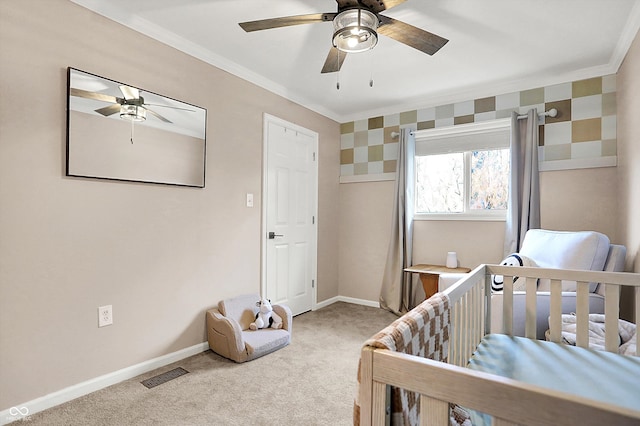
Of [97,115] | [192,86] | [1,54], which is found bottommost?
[97,115]

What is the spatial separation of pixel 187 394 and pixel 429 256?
270 cm

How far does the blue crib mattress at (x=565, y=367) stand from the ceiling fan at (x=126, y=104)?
237 centimetres

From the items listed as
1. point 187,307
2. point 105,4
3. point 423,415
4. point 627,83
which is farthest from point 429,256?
point 105,4

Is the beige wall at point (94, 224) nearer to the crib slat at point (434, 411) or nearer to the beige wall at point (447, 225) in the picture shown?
the beige wall at point (447, 225)

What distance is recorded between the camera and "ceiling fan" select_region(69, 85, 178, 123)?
2016 millimetres

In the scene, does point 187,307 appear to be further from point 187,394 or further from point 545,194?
point 545,194

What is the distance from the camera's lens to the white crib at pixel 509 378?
0.57m

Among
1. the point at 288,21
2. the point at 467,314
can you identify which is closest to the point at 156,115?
the point at 288,21

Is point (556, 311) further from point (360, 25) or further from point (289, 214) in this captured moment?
point (289, 214)

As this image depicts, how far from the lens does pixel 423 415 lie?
2.32 ft

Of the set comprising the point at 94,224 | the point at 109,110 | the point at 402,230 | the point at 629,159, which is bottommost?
the point at 402,230

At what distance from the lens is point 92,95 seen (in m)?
1.99

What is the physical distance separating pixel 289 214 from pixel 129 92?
1819 millimetres

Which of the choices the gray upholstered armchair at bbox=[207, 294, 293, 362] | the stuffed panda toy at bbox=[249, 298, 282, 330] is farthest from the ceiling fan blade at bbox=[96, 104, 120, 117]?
the stuffed panda toy at bbox=[249, 298, 282, 330]
